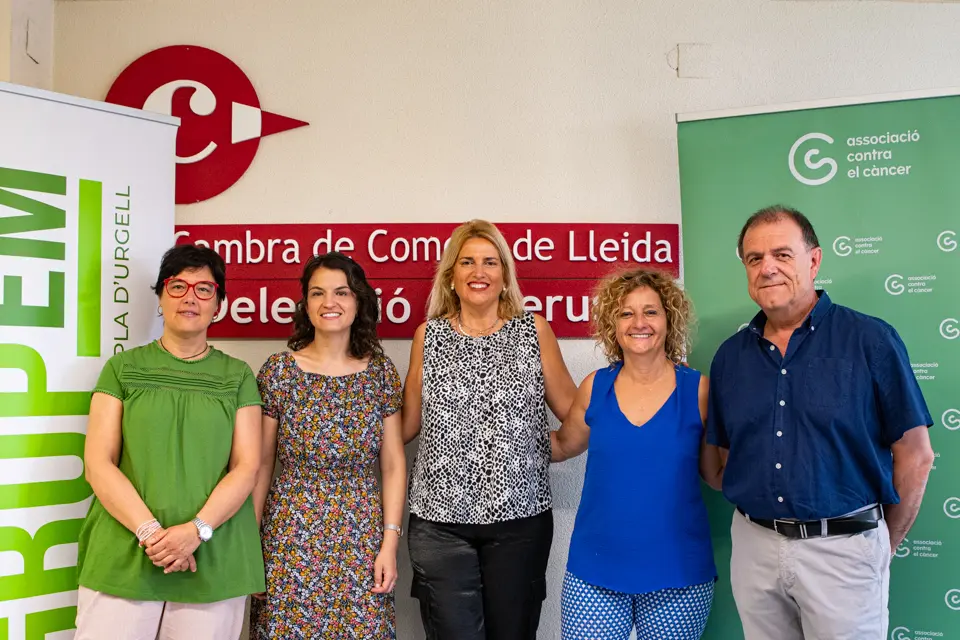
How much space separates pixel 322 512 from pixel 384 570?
0.29m

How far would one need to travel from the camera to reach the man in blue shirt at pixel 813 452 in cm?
193

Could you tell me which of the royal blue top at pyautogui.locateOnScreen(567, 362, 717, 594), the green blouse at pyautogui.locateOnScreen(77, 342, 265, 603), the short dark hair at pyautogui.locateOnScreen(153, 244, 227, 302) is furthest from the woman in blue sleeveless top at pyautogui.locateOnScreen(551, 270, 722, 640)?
the short dark hair at pyautogui.locateOnScreen(153, 244, 227, 302)

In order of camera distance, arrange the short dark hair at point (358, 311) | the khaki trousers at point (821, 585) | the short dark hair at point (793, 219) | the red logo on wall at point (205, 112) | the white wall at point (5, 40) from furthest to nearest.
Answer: the red logo on wall at point (205, 112) → the white wall at point (5, 40) → the short dark hair at point (358, 311) → the short dark hair at point (793, 219) → the khaki trousers at point (821, 585)

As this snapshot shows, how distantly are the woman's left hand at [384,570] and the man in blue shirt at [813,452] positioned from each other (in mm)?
1120

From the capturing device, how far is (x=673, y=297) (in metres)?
2.34

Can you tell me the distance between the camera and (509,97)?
10.1 ft

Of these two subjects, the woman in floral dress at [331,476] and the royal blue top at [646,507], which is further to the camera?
the woman in floral dress at [331,476]

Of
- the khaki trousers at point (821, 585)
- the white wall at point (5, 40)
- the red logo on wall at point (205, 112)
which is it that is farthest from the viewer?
the red logo on wall at point (205, 112)

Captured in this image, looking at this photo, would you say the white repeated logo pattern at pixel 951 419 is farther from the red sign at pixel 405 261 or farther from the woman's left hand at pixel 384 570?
the woman's left hand at pixel 384 570

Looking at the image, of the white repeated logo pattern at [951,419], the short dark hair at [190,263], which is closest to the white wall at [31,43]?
the short dark hair at [190,263]

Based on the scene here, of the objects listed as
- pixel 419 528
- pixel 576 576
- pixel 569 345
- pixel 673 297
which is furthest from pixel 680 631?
pixel 569 345

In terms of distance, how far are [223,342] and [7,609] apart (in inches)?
49.0

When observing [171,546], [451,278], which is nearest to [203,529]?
[171,546]

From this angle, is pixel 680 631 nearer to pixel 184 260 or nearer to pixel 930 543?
pixel 930 543
